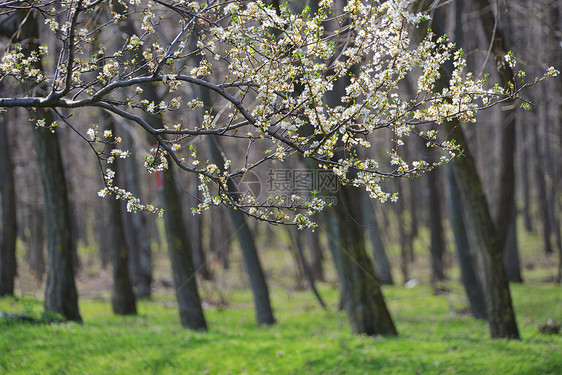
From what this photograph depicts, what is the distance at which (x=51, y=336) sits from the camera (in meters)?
8.08

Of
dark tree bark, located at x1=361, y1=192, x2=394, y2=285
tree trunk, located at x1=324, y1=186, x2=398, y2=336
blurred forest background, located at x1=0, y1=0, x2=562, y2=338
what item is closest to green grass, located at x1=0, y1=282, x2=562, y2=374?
tree trunk, located at x1=324, y1=186, x2=398, y2=336

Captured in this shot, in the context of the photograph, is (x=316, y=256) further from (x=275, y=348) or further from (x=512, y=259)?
(x=275, y=348)

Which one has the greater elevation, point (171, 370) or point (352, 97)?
point (352, 97)

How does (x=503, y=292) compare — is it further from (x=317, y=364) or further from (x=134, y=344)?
(x=134, y=344)

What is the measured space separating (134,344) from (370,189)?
565 centimetres

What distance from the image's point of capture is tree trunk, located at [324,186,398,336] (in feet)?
28.6

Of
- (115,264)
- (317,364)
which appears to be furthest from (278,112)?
(115,264)

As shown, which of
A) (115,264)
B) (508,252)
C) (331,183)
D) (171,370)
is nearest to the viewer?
(171,370)

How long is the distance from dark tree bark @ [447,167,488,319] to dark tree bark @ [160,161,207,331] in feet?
18.7

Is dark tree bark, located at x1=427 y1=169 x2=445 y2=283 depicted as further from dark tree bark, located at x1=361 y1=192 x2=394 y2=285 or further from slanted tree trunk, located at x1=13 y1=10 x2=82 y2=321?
slanted tree trunk, located at x1=13 y1=10 x2=82 y2=321

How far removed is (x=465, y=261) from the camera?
39.0 feet

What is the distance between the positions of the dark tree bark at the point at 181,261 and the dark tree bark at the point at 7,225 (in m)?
4.96

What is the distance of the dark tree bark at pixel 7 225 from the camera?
1274 cm

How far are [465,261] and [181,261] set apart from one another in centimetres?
610
